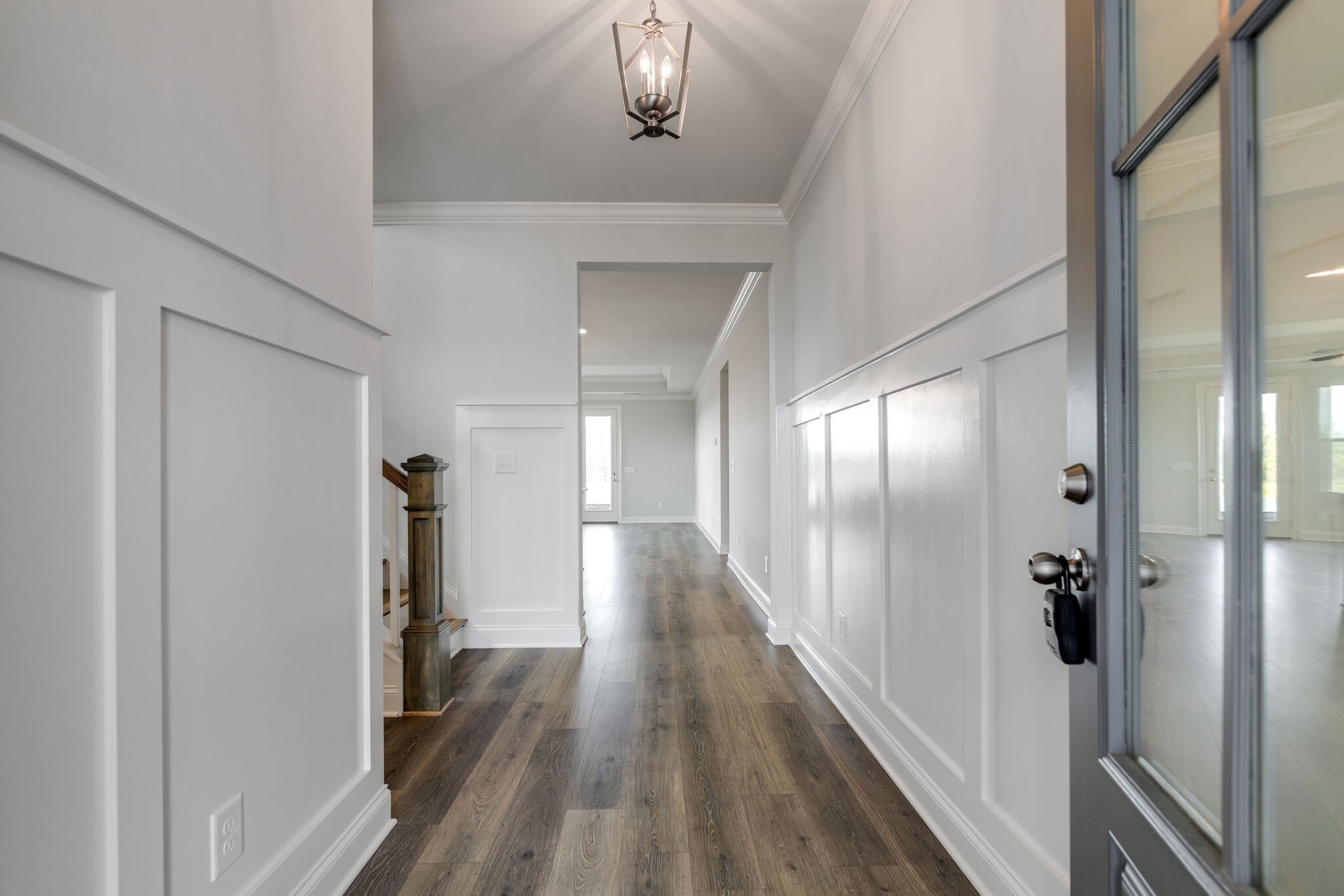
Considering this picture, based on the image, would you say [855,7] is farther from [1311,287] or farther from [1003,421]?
[1311,287]

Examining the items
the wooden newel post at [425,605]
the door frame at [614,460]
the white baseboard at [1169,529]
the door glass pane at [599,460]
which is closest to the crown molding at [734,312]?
Result: the wooden newel post at [425,605]

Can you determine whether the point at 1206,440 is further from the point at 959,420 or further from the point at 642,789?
the point at 642,789

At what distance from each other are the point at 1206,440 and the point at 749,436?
16.4 ft

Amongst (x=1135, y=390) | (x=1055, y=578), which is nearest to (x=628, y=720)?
(x=1055, y=578)

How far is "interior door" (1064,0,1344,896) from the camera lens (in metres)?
0.46

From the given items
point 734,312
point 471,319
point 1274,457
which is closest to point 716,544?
point 734,312

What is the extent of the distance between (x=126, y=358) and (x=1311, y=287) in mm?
1306

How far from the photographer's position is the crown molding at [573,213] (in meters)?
3.81

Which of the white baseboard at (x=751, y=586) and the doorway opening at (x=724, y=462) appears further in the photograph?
the doorway opening at (x=724, y=462)

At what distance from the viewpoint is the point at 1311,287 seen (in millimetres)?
453

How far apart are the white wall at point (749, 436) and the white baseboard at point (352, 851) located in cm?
284

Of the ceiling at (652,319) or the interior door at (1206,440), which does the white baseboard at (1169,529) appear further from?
the ceiling at (652,319)

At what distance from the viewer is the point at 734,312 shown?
6.07m

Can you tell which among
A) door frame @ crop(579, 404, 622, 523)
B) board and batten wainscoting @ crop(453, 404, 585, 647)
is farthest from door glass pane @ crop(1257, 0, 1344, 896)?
door frame @ crop(579, 404, 622, 523)
